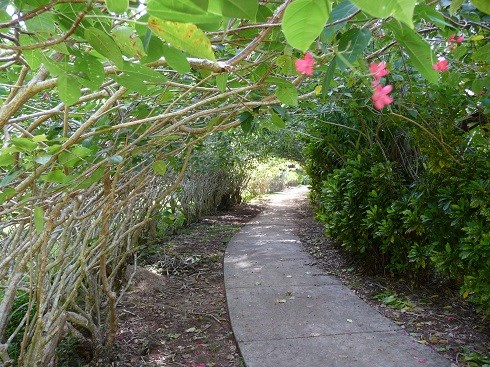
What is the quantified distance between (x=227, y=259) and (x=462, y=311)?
3741 mm

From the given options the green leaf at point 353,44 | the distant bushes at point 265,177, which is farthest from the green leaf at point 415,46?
the distant bushes at point 265,177

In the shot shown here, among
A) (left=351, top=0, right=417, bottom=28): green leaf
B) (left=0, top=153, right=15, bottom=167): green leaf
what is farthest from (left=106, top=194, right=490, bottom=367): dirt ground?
(left=351, top=0, right=417, bottom=28): green leaf

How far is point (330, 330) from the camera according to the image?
4109 mm

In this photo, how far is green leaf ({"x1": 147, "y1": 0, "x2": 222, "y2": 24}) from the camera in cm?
70

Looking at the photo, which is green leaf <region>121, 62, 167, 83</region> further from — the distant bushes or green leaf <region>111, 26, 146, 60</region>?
the distant bushes

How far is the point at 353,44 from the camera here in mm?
1152

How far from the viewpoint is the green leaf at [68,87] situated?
1.23 meters

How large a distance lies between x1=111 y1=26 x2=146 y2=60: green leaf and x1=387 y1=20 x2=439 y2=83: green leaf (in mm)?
582

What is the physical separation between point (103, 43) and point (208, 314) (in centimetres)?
420

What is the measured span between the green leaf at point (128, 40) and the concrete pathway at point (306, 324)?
3.00 meters

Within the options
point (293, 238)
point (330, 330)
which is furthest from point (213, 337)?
point (293, 238)

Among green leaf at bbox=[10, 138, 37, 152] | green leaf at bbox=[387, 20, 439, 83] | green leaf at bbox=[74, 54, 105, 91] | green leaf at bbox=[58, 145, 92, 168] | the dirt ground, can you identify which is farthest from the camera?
the dirt ground

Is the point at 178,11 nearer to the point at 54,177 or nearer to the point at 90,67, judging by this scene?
the point at 90,67

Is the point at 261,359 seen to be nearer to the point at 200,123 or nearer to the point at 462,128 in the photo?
the point at 200,123
